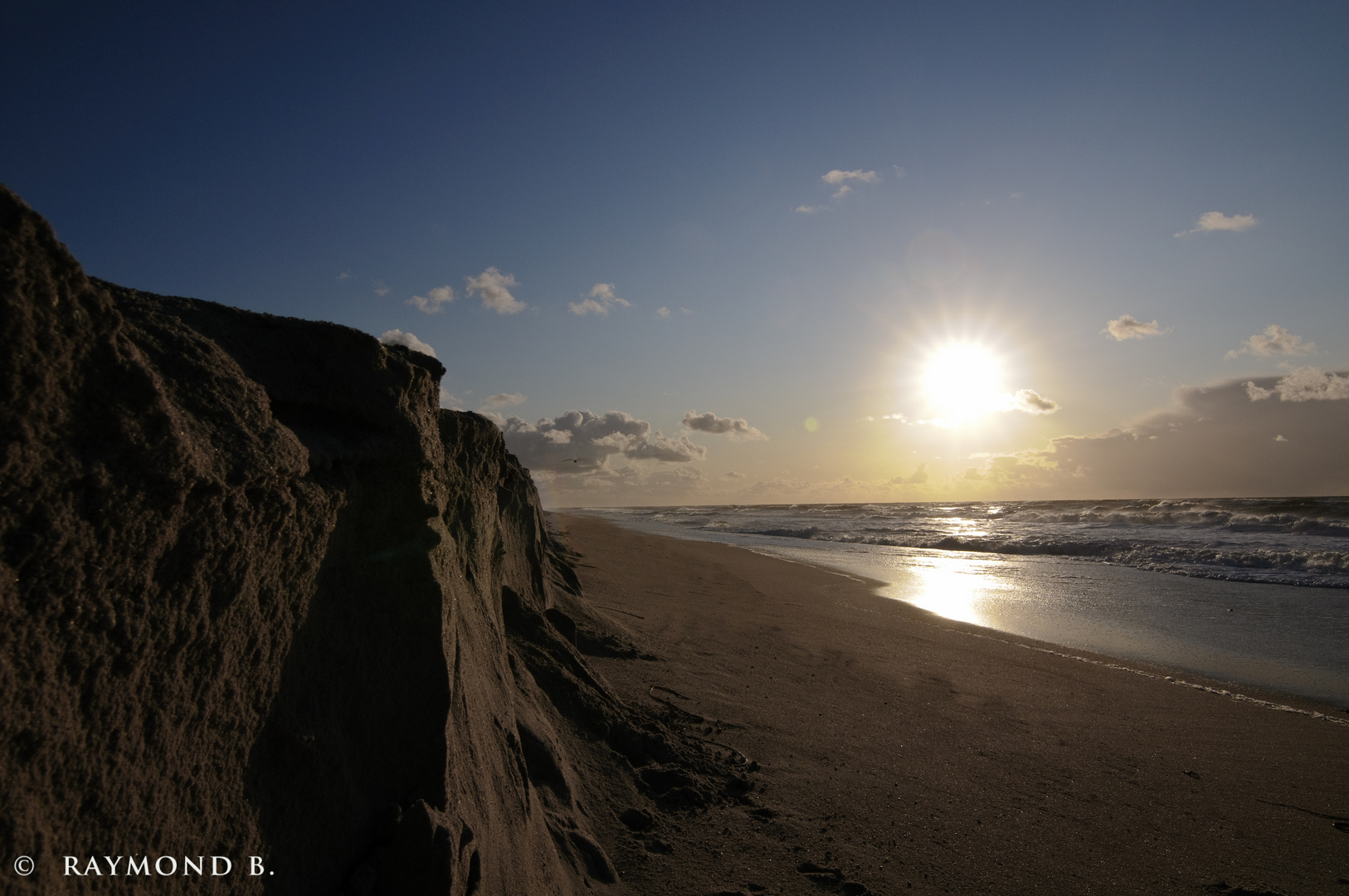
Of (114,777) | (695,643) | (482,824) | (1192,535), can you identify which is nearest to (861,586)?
(695,643)

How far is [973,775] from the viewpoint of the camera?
4.52 m

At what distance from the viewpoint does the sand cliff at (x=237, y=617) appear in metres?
1.31

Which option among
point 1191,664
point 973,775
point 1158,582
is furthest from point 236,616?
point 1158,582

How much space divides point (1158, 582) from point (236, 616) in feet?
58.0

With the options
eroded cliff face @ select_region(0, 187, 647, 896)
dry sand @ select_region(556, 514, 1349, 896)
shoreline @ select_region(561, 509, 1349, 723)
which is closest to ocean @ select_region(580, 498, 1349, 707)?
shoreline @ select_region(561, 509, 1349, 723)

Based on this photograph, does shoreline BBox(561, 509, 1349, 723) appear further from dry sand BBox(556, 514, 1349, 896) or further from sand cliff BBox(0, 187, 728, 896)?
sand cliff BBox(0, 187, 728, 896)

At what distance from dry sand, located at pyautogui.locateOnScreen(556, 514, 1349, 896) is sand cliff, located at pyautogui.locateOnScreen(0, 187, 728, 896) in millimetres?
1147

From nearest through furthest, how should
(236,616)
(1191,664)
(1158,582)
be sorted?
(236,616)
(1191,664)
(1158,582)

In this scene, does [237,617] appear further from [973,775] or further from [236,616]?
[973,775]

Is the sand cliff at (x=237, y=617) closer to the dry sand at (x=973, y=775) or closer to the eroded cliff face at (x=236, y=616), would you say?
the eroded cliff face at (x=236, y=616)

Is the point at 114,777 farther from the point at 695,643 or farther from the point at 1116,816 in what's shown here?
the point at 695,643

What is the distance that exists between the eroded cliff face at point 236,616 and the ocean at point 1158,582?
27.7 ft

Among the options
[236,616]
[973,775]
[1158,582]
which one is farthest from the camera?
[1158,582]

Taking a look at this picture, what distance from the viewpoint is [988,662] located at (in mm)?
7641
